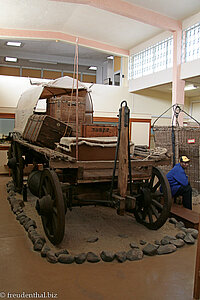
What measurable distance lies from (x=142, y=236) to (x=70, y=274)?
135cm

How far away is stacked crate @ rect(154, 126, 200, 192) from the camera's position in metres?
6.75

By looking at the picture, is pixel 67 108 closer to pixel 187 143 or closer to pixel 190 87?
pixel 187 143

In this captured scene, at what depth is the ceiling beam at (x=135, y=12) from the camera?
737 cm

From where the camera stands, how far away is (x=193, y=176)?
277 inches

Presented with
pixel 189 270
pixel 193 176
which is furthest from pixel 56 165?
pixel 193 176

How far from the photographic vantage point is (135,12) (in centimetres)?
771

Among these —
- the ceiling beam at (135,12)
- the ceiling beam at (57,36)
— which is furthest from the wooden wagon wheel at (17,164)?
the ceiling beam at (57,36)

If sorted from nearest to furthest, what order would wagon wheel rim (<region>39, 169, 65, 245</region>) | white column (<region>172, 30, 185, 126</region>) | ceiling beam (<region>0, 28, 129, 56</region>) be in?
wagon wheel rim (<region>39, 169, 65, 245</region>) < white column (<region>172, 30, 185, 126</region>) < ceiling beam (<region>0, 28, 129, 56</region>)

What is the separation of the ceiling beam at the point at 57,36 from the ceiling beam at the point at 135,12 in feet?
8.95

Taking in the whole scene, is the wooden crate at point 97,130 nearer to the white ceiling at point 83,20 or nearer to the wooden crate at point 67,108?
the wooden crate at point 67,108

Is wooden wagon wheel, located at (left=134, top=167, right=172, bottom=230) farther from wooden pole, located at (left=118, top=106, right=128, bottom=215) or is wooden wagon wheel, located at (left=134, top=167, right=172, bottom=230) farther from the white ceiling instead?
the white ceiling

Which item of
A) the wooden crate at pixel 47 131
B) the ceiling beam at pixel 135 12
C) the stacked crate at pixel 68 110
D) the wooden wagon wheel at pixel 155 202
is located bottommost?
the wooden wagon wheel at pixel 155 202

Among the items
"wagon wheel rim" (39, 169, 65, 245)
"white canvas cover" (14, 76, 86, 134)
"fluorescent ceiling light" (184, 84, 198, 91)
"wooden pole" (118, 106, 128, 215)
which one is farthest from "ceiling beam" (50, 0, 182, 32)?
"wagon wheel rim" (39, 169, 65, 245)

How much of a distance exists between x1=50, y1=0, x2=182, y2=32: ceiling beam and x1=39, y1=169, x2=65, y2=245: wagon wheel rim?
520cm
